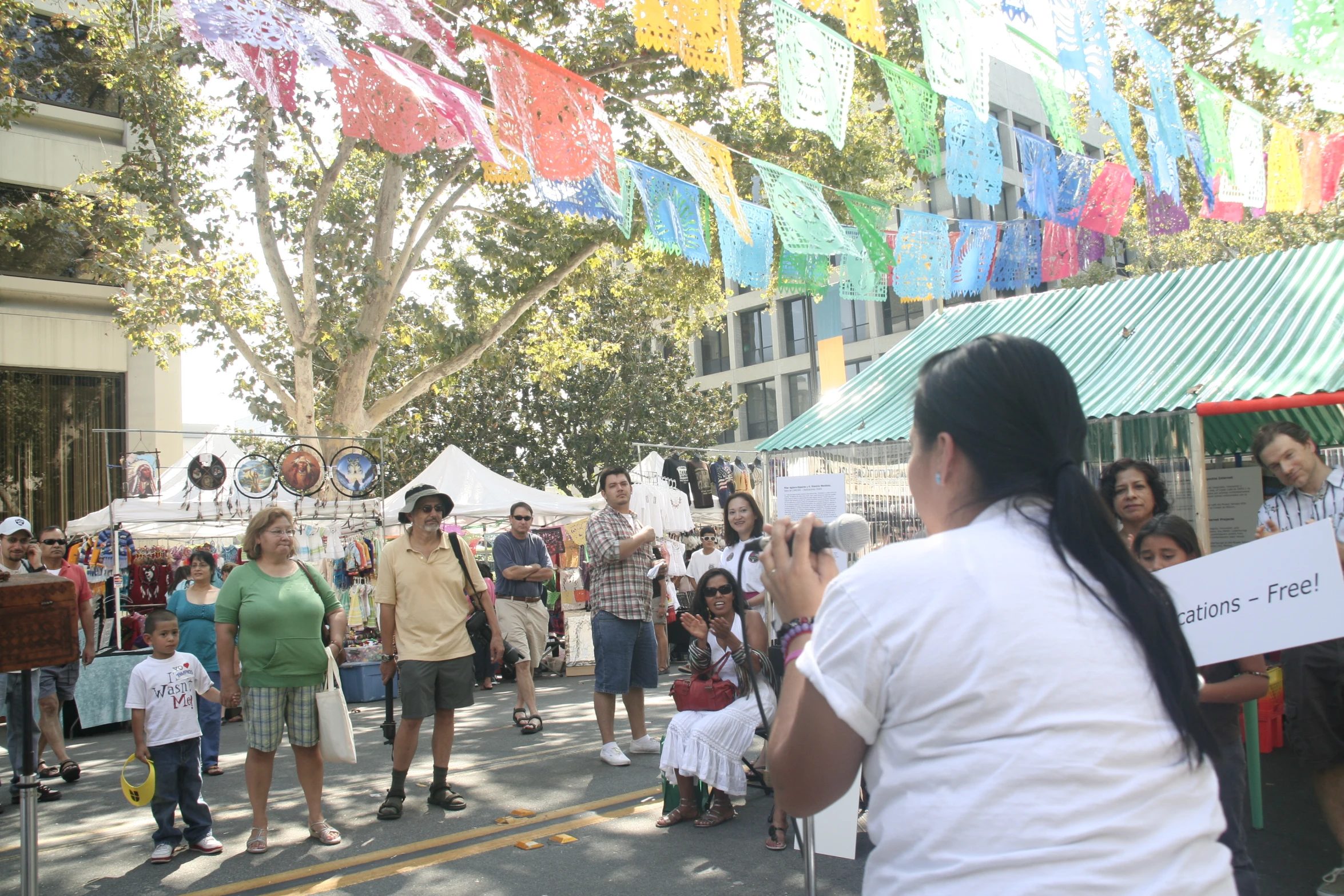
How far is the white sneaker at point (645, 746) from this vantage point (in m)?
6.73

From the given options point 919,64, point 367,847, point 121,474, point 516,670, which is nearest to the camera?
point 367,847

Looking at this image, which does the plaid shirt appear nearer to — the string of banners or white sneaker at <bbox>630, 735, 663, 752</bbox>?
white sneaker at <bbox>630, 735, 663, 752</bbox>

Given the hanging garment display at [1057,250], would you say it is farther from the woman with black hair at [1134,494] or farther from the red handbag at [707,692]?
the red handbag at [707,692]

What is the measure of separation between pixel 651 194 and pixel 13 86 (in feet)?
34.5

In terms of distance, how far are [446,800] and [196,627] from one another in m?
2.82

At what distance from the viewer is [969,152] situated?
7.84 metres

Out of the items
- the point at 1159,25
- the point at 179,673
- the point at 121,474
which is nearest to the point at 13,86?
the point at 121,474

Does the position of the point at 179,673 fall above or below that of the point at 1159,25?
below

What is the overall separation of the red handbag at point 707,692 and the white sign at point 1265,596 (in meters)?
2.75

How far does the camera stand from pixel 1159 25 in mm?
12953

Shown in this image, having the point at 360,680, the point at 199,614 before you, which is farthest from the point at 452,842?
the point at 360,680

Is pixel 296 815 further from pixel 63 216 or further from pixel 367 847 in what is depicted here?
pixel 63 216

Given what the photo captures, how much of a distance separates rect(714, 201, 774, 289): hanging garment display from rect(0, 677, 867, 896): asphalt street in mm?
3955

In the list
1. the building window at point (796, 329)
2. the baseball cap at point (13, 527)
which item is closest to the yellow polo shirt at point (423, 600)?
the baseball cap at point (13, 527)
